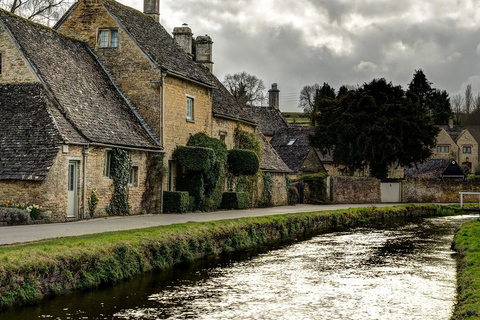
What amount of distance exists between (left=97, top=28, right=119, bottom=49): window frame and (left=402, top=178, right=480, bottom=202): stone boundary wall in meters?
30.6

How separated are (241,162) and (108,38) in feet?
32.2

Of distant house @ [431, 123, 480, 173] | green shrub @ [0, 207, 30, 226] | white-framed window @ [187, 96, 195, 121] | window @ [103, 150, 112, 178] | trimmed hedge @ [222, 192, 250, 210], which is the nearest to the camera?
green shrub @ [0, 207, 30, 226]

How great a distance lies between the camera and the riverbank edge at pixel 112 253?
37.5 ft

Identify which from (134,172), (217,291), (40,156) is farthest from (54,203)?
(217,291)

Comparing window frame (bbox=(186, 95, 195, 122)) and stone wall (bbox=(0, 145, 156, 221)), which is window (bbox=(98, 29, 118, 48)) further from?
stone wall (bbox=(0, 145, 156, 221))

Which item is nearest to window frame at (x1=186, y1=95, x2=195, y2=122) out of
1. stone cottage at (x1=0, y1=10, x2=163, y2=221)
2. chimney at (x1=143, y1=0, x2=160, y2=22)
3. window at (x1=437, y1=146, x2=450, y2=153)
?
stone cottage at (x1=0, y1=10, x2=163, y2=221)

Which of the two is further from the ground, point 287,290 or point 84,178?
point 84,178

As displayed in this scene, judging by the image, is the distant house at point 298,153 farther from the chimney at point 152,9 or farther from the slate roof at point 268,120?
the chimney at point 152,9

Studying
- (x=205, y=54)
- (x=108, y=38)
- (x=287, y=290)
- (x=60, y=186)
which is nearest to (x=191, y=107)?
(x=108, y=38)

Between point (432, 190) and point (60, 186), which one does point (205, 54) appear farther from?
point (432, 190)

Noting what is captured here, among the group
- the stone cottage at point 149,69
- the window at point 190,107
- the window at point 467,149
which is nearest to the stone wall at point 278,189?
the stone cottage at point 149,69

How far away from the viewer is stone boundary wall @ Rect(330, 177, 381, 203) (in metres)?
46.5

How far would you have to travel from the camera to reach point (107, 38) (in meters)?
30.3

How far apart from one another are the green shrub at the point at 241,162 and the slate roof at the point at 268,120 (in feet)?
108
